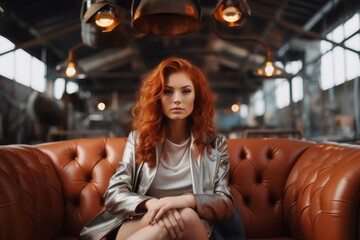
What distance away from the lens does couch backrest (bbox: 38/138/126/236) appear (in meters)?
2.07

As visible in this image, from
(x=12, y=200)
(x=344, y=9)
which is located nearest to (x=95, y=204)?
(x=12, y=200)

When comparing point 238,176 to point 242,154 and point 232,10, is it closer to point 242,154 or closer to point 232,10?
point 242,154

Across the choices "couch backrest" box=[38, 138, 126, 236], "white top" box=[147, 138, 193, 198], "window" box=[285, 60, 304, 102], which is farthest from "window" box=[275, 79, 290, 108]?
"white top" box=[147, 138, 193, 198]

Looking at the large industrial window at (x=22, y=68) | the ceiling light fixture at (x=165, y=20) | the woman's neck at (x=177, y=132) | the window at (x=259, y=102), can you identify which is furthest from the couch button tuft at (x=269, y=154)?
the window at (x=259, y=102)

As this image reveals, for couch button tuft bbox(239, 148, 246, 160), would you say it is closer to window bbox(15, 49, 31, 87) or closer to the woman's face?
the woman's face

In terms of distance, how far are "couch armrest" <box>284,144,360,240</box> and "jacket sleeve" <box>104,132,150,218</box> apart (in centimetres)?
76

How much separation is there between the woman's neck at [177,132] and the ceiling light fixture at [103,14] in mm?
679

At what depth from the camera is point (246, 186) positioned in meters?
2.12

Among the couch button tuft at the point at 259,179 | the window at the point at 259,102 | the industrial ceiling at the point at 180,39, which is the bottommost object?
the couch button tuft at the point at 259,179

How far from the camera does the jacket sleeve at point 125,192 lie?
1501mm

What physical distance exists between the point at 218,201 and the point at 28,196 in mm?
883

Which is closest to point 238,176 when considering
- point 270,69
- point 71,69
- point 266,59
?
point 270,69

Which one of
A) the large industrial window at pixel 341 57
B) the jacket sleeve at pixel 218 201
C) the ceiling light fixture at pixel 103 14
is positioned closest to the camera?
the jacket sleeve at pixel 218 201

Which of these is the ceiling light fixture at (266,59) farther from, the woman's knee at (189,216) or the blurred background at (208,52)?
the woman's knee at (189,216)
